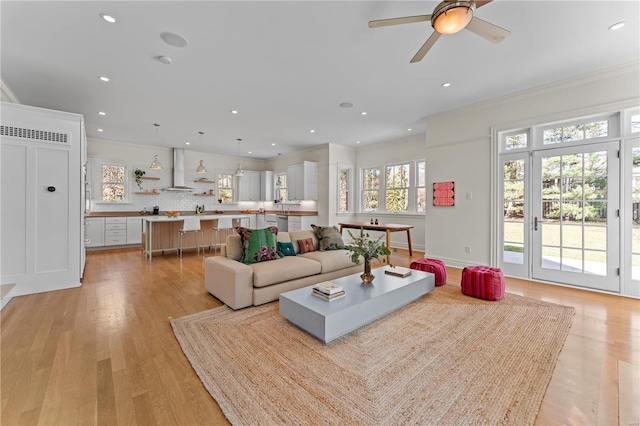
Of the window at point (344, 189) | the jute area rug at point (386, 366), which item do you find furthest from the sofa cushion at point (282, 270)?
the window at point (344, 189)

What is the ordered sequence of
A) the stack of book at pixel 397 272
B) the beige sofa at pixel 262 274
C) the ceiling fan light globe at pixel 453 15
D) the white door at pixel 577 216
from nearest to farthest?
the ceiling fan light globe at pixel 453 15 → the beige sofa at pixel 262 274 → the stack of book at pixel 397 272 → the white door at pixel 577 216

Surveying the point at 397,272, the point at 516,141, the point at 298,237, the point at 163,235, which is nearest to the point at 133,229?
the point at 163,235

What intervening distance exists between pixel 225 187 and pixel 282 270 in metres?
6.92

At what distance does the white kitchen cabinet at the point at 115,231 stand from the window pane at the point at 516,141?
28.4 ft

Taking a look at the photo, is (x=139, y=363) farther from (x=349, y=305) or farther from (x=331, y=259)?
(x=331, y=259)

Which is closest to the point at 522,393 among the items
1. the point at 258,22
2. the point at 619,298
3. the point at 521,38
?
the point at 619,298

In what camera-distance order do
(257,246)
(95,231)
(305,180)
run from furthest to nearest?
1. (305,180)
2. (95,231)
3. (257,246)

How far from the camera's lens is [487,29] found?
212cm

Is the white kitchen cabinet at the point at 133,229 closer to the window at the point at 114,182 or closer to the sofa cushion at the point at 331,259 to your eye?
the window at the point at 114,182

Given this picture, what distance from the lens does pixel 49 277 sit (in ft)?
12.2

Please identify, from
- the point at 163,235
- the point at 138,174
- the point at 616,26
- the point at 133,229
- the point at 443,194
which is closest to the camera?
the point at 616,26

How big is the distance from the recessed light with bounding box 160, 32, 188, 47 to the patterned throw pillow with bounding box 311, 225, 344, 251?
117 inches

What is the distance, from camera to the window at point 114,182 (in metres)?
7.29

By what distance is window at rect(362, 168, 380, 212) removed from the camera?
7.91m
